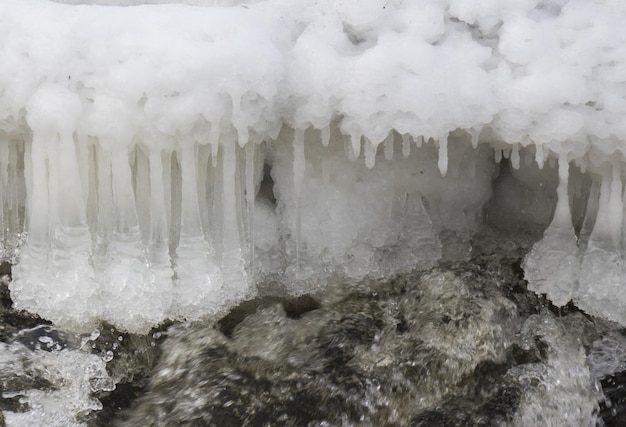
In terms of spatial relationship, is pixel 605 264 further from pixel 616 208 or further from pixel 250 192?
pixel 250 192

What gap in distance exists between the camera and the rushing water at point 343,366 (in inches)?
103

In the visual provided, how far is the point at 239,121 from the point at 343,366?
97 centimetres

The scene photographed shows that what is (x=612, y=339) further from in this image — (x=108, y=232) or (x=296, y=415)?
(x=108, y=232)

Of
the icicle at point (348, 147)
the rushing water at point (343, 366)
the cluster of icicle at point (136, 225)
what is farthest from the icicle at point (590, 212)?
the icicle at point (348, 147)

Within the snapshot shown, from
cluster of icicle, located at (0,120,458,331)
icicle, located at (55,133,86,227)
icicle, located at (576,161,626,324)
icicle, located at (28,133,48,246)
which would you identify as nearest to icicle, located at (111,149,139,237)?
cluster of icicle, located at (0,120,458,331)

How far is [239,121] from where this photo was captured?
252 centimetres

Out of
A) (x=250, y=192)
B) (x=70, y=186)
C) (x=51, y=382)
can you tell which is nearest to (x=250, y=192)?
(x=250, y=192)

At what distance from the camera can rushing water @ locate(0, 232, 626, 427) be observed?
8.59 feet

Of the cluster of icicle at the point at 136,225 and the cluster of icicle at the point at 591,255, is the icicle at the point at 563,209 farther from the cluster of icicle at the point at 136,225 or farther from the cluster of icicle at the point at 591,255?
the cluster of icicle at the point at 136,225

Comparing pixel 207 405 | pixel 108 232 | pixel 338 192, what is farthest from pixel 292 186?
pixel 207 405

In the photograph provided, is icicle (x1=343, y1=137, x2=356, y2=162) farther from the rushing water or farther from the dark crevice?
the rushing water

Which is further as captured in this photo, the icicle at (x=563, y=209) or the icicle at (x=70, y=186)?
the icicle at (x=563, y=209)

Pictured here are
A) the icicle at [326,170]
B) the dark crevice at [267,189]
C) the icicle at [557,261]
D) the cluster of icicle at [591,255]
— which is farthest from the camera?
the dark crevice at [267,189]

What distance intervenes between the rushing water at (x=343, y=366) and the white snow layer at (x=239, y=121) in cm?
12
